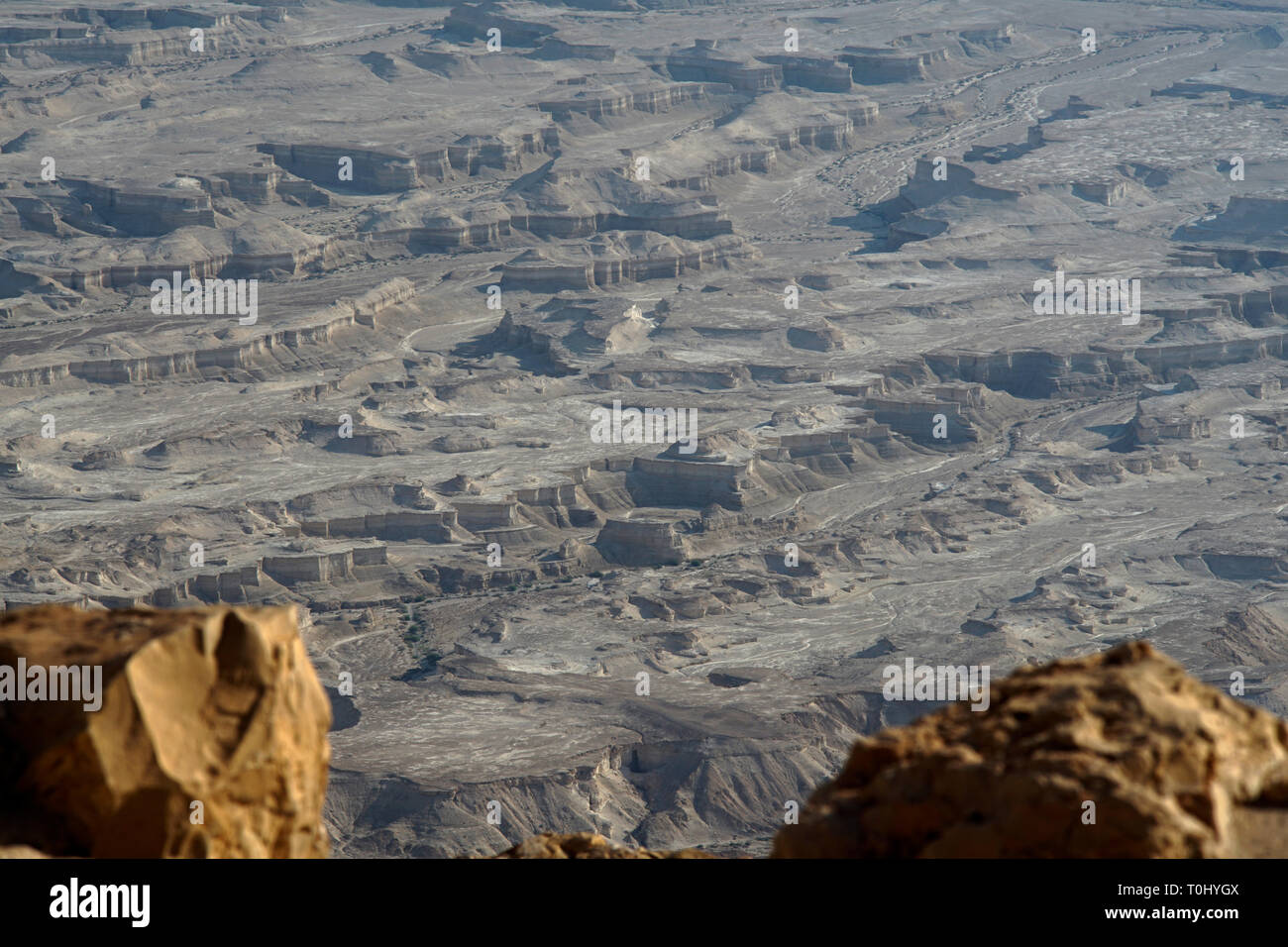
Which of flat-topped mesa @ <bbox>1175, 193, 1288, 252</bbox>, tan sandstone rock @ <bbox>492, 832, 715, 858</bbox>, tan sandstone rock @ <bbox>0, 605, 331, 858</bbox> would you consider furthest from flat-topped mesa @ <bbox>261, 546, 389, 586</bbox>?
flat-topped mesa @ <bbox>1175, 193, 1288, 252</bbox>

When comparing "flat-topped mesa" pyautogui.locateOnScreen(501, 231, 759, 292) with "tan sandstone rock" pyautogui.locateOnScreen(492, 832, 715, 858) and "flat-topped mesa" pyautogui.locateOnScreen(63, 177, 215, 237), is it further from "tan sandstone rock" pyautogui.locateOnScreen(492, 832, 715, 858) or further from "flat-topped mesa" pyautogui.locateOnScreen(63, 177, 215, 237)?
"tan sandstone rock" pyautogui.locateOnScreen(492, 832, 715, 858)

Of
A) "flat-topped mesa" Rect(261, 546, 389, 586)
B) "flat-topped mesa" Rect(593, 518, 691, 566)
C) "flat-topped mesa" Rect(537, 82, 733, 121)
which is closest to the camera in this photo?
"flat-topped mesa" Rect(261, 546, 389, 586)

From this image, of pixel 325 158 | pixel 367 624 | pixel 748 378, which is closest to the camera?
pixel 367 624

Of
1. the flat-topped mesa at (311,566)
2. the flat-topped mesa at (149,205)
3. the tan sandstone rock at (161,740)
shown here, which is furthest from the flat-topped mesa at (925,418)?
the tan sandstone rock at (161,740)

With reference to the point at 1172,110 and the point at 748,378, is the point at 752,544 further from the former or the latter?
the point at 1172,110

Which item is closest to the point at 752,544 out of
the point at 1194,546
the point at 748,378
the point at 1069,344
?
the point at 1194,546

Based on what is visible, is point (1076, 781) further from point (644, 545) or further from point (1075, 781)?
point (644, 545)

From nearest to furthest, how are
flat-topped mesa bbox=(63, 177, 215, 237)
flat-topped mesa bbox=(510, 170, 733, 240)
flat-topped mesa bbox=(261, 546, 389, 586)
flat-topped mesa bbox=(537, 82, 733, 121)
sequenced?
1. flat-topped mesa bbox=(261, 546, 389, 586)
2. flat-topped mesa bbox=(63, 177, 215, 237)
3. flat-topped mesa bbox=(510, 170, 733, 240)
4. flat-topped mesa bbox=(537, 82, 733, 121)
